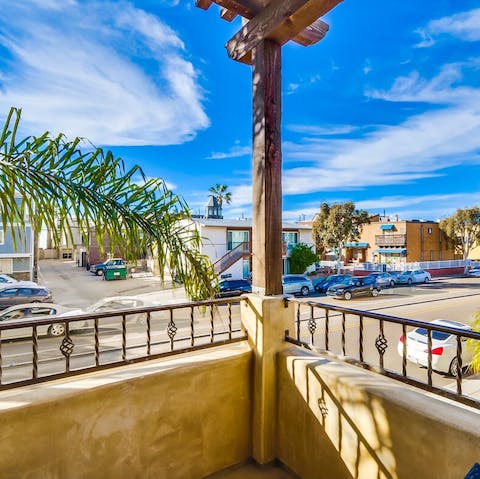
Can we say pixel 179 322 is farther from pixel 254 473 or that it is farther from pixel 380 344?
pixel 380 344

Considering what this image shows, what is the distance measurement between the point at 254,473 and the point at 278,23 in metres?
2.96

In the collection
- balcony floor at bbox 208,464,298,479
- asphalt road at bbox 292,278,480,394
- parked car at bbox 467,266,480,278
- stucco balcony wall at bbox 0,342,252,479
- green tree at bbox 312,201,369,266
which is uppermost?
green tree at bbox 312,201,369,266

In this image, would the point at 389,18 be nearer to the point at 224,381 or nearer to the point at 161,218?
the point at 161,218

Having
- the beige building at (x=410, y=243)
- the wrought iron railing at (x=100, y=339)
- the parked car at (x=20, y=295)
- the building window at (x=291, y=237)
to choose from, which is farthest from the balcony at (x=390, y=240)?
the parked car at (x=20, y=295)

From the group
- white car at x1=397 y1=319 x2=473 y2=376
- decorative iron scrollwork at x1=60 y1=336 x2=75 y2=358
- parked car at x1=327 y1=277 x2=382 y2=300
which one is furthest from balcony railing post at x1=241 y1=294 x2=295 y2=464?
parked car at x1=327 y1=277 x2=382 y2=300

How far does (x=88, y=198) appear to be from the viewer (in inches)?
56.9

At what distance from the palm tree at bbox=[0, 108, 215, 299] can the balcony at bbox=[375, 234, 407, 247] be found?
24.5 meters

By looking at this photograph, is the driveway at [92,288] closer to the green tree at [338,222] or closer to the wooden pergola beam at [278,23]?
the wooden pergola beam at [278,23]

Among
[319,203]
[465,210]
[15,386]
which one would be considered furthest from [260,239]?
[465,210]

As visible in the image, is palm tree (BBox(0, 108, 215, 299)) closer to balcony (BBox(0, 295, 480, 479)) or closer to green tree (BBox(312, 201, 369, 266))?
balcony (BBox(0, 295, 480, 479))

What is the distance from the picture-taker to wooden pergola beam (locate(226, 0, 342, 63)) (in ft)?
5.44

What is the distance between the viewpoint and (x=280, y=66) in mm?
2008

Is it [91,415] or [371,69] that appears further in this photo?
[371,69]

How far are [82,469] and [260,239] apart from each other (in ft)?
5.34
